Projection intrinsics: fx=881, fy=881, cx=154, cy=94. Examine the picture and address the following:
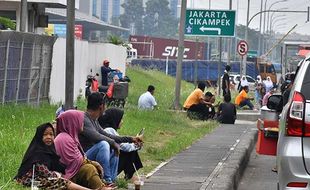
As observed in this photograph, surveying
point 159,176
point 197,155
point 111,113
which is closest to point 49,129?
point 111,113

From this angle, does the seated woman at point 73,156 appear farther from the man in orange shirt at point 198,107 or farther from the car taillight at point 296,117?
the man in orange shirt at point 198,107

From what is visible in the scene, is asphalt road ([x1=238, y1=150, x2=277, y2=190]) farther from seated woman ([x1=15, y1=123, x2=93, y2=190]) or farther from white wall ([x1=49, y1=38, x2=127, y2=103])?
white wall ([x1=49, y1=38, x2=127, y2=103])

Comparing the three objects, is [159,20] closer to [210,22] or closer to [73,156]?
[210,22]

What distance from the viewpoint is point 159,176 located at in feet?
41.4

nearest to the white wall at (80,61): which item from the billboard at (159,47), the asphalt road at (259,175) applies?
the asphalt road at (259,175)

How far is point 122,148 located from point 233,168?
112 inches

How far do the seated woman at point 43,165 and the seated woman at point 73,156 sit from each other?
312 mm

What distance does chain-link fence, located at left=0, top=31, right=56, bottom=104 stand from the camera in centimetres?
1842

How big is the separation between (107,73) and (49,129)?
24.1 meters

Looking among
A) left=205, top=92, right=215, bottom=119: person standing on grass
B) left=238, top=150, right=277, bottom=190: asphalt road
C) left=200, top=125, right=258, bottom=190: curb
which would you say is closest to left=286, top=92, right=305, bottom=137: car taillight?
left=200, top=125, right=258, bottom=190: curb

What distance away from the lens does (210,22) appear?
3044 centimetres

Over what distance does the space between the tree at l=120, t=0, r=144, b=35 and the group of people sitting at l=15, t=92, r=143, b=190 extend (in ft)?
481

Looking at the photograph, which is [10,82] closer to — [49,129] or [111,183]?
[111,183]

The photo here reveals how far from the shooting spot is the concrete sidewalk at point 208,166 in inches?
468
